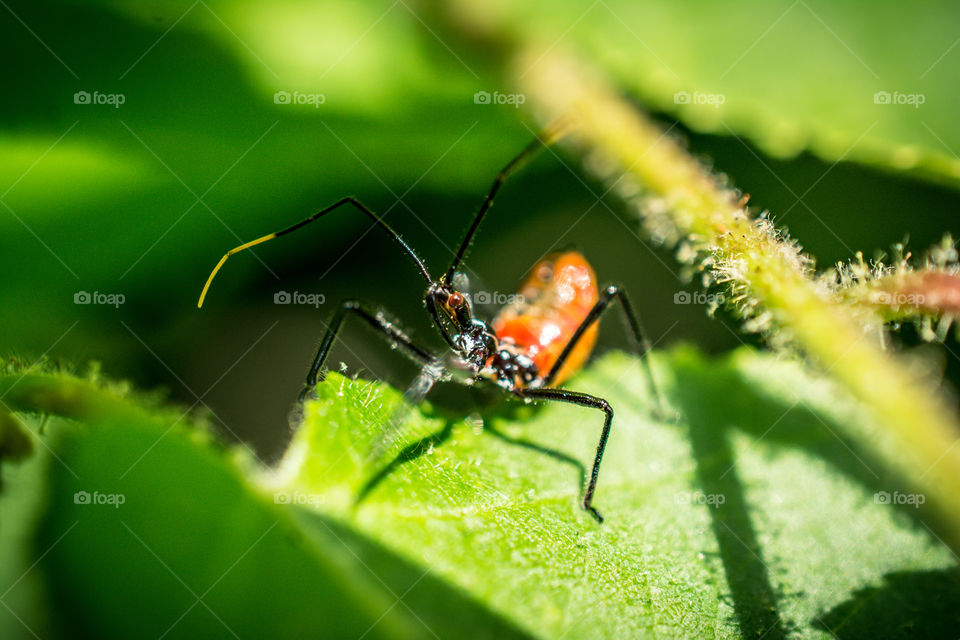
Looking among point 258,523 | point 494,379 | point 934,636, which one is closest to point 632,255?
point 494,379

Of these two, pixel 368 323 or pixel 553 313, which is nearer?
pixel 368 323

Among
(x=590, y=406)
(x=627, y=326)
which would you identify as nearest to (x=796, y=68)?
(x=627, y=326)

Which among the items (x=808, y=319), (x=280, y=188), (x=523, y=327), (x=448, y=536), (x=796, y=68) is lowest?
(x=448, y=536)

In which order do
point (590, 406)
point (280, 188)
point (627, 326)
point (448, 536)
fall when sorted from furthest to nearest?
1. point (280, 188)
2. point (627, 326)
3. point (590, 406)
4. point (448, 536)

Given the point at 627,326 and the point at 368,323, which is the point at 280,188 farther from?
the point at 627,326

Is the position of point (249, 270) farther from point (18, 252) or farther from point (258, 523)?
point (258, 523)
